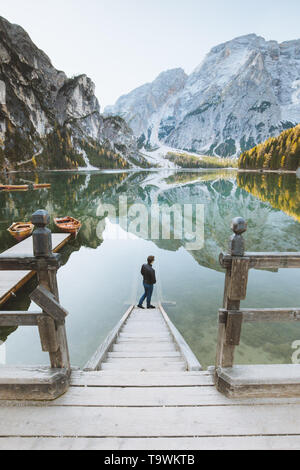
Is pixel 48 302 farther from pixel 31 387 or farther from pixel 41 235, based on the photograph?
pixel 31 387

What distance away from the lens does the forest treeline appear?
87.0 m

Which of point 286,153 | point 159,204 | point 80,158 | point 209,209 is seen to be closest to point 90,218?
Result: point 159,204

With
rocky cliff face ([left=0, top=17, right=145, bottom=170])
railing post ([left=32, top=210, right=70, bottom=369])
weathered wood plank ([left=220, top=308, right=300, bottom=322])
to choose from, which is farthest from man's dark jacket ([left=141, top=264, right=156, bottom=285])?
rocky cliff face ([left=0, top=17, right=145, bottom=170])

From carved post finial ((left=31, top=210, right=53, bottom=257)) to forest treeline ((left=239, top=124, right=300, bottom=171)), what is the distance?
3974 inches

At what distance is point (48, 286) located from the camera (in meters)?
3.18

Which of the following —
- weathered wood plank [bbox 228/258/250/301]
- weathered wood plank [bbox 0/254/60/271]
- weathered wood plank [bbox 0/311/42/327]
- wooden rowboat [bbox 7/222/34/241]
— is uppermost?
weathered wood plank [bbox 0/254/60/271]

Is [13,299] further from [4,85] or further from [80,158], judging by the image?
[80,158]

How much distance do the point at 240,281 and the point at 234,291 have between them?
0.16 m

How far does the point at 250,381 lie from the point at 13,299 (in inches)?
447

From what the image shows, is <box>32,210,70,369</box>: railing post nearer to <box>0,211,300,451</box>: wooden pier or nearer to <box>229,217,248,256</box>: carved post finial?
<box>0,211,300,451</box>: wooden pier

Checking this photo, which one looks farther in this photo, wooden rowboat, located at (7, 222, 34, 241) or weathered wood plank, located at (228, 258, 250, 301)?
wooden rowboat, located at (7, 222, 34, 241)

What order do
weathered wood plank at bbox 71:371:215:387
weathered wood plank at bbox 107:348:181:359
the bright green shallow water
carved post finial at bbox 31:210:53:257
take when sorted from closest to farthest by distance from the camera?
carved post finial at bbox 31:210:53:257 → weathered wood plank at bbox 71:371:215:387 → weathered wood plank at bbox 107:348:181:359 → the bright green shallow water

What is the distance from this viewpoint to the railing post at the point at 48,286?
2.95 metres

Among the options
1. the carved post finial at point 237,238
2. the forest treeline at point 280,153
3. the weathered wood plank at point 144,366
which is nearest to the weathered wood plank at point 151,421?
the weathered wood plank at point 144,366
